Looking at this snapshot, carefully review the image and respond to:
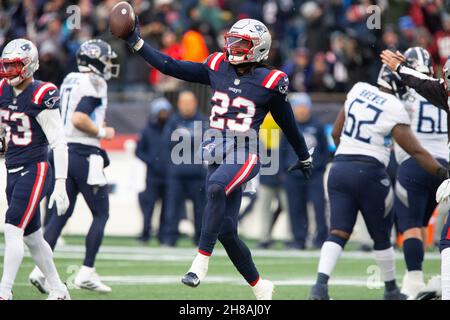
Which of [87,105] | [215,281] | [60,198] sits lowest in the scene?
[215,281]

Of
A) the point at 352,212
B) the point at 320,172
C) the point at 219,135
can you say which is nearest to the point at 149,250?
the point at 320,172

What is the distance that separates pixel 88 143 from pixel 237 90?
87.4 inches

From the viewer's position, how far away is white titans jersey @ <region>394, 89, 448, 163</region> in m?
9.12

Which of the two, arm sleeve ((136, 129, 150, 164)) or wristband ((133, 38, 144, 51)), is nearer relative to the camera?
wristband ((133, 38, 144, 51))

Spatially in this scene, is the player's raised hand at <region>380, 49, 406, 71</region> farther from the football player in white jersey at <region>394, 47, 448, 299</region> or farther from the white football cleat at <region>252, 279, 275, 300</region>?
the white football cleat at <region>252, 279, 275, 300</region>

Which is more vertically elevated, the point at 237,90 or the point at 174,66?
the point at 174,66

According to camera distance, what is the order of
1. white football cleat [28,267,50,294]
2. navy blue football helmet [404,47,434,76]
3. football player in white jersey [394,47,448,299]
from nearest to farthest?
1. white football cleat [28,267,50,294]
2. football player in white jersey [394,47,448,299]
3. navy blue football helmet [404,47,434,76]

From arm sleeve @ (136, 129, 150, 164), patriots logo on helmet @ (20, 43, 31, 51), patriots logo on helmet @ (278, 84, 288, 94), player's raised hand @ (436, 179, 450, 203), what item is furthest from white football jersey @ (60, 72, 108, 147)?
arm sleeve @ (136, 129, 150, 164)

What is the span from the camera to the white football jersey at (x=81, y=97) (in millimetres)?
9320

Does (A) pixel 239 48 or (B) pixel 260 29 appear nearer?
(A) pixel 239 48

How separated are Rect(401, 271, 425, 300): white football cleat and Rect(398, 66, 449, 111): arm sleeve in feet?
5.77

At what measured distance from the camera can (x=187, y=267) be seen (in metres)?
11.1

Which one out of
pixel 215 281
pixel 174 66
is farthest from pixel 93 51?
pixel 215 281

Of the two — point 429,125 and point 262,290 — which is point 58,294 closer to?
point 262,290
